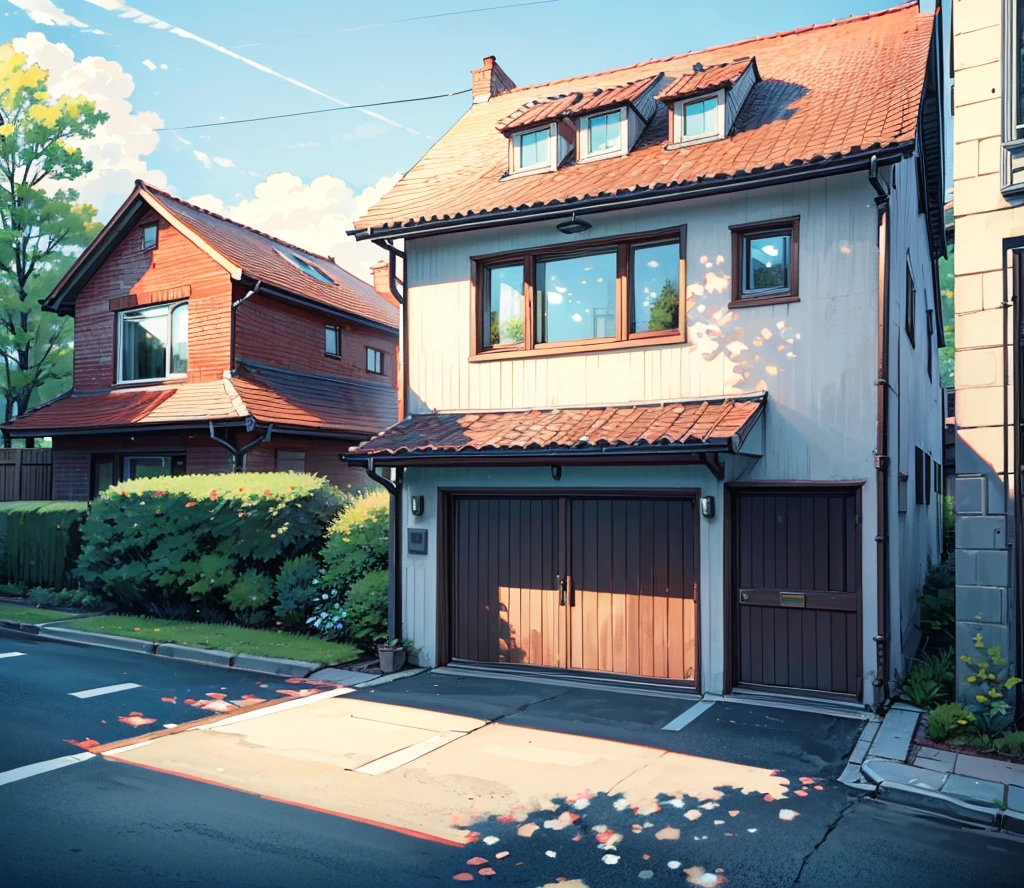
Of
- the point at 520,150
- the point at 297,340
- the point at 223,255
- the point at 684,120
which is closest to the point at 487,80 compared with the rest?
the point at 520,150

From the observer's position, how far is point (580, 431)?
32.7ft

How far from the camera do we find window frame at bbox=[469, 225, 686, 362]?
34.2 ft

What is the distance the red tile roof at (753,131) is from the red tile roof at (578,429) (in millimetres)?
2612

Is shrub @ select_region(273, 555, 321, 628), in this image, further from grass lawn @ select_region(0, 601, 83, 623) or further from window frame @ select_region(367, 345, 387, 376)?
window frame @ select_region(367, 345, 387, 376)

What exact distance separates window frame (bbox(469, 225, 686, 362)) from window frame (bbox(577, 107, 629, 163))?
186 cm

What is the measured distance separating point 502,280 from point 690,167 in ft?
9.35

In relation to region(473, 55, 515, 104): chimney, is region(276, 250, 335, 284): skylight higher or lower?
lower

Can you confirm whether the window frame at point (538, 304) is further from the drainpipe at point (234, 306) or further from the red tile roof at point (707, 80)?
the drainpipe at point (234, 306)

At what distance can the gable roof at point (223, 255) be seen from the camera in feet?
63.6

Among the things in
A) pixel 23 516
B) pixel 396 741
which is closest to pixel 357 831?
pixel 396 741

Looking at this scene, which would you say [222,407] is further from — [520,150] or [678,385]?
Result: [678,385]

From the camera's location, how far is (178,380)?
63.7 feet

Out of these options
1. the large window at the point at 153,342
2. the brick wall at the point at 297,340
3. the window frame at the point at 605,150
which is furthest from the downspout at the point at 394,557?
the large window at the point at 153,342

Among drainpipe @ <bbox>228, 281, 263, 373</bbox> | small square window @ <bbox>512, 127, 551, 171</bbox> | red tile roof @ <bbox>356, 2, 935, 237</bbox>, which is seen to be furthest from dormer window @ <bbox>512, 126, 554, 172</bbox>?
drainpipe @ <bbox>228, 281, 263, 373</bbox>
